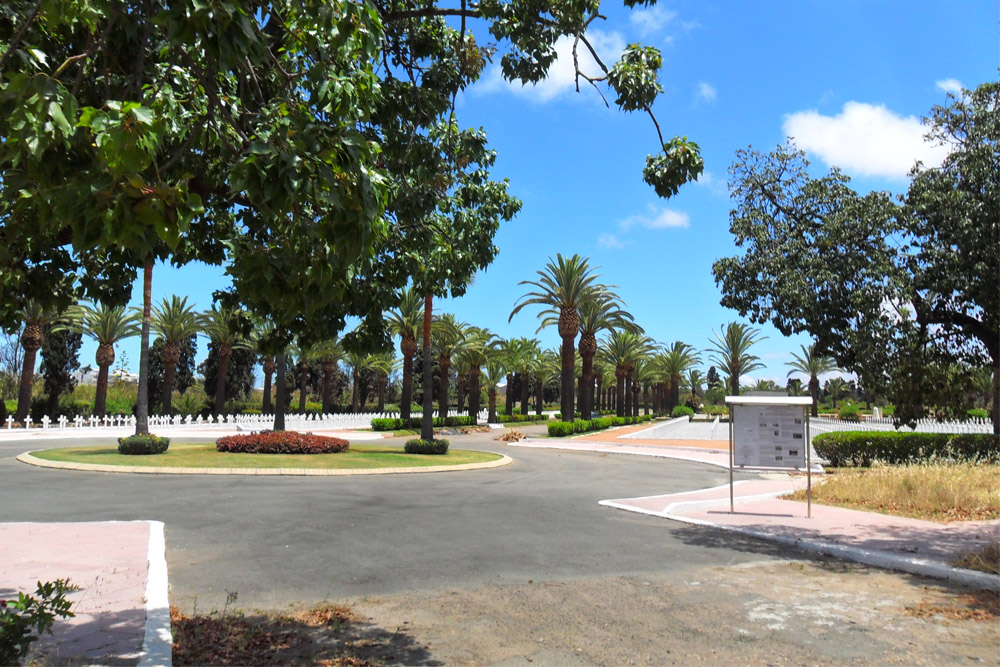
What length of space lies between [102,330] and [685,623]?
4740cm

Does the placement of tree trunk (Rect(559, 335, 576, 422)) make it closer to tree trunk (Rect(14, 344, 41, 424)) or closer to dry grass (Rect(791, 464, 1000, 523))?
dry grass (Rect(791, 464, 1000, 523))

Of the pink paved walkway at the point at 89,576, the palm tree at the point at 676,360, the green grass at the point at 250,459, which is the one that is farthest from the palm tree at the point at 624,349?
the pink paved walkway at the point at 89,576

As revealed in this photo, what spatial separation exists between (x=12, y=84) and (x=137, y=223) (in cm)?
72

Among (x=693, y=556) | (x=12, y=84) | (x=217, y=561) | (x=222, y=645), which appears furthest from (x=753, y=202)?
(x=12, y=84)

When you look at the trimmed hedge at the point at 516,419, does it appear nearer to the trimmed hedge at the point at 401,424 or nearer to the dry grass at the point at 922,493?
the trimmed hedge at the point at 401,424

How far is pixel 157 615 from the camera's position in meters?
5.62

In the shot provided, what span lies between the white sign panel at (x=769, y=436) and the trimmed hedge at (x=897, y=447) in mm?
10590

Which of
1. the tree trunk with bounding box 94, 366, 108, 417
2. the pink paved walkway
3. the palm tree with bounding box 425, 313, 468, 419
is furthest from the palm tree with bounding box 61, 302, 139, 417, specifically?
the pink paved walkway

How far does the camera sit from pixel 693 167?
554cm

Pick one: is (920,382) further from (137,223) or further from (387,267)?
(137,223)

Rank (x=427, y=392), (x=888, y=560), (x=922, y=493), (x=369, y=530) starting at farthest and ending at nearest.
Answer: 1. (x=427, y=392)
2. (x=922, y=493)
3. (x=369, y=530)
4. (x=888, y=560)

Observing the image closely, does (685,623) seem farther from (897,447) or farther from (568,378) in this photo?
(568,378)

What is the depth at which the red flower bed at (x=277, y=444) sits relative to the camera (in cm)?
2198

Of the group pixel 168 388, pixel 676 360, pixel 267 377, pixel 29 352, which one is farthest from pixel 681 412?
pixel 29 352
